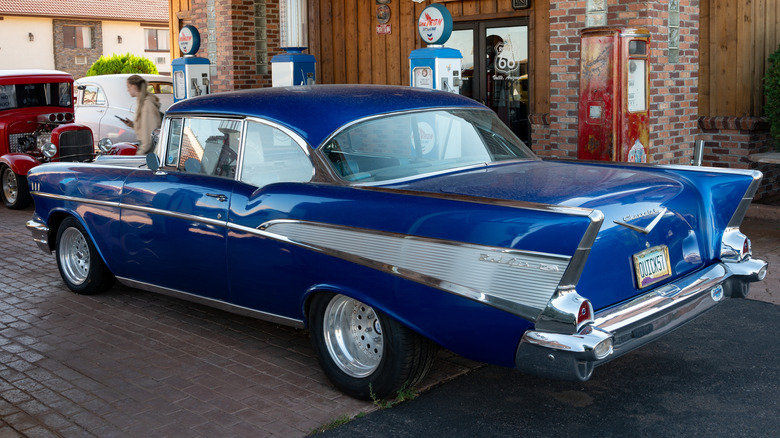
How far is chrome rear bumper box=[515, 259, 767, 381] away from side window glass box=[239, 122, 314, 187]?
166 centimetres

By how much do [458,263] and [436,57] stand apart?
5.37 metres

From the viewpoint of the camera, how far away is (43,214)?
21.0ft

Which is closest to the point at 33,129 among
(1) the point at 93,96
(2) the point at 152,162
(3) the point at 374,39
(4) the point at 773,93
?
(1) the point at 93,96

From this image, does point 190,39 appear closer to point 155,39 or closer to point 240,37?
point 240,37

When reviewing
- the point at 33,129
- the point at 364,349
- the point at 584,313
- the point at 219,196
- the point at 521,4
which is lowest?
the point at 364,349

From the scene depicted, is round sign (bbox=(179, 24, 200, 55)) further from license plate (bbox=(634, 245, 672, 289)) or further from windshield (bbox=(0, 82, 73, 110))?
license plate (bbox=(634, 245, 672, 289))

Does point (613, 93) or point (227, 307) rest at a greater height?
point (613, 93)

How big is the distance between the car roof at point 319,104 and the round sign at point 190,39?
27.1 ft

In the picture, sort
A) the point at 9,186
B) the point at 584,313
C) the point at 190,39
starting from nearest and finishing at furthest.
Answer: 1. the point at 584,313
2. the point at 9,186
3. the point at 190,39

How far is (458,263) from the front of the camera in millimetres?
3582

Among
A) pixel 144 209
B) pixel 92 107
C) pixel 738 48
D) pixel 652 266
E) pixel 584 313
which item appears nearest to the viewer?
pixel 584 313

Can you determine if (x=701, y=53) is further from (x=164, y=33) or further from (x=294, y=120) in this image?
(x=164, y=33)

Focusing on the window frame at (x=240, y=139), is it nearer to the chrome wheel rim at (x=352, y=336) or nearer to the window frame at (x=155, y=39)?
the chrome wheel rim at (x=352, y=336)

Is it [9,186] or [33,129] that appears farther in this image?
[33,129]
